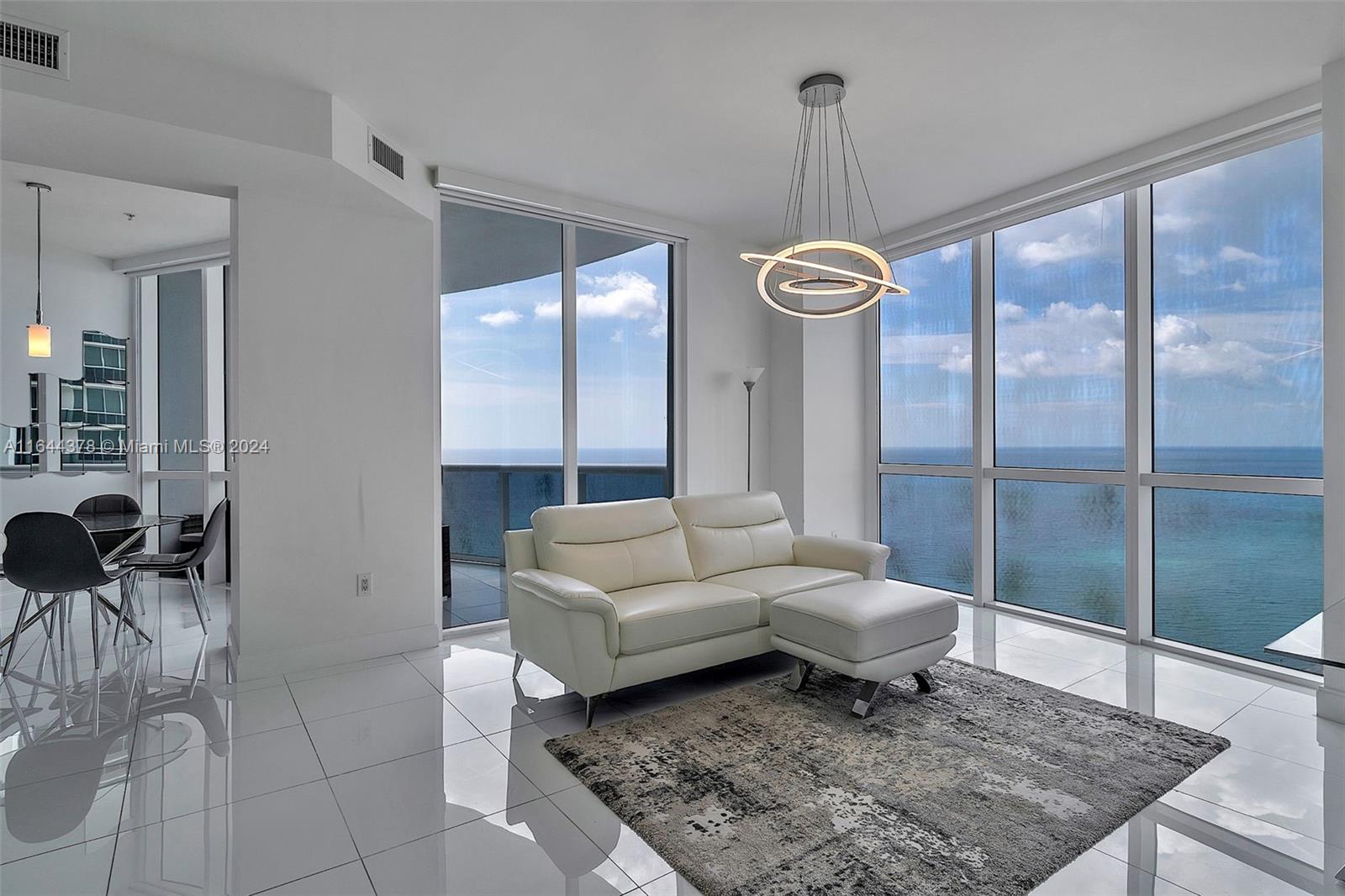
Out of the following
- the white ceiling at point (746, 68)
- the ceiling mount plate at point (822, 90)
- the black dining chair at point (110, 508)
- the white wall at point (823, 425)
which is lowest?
the black dining chair at point (110, 508)

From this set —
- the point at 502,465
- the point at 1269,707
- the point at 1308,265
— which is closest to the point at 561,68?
the point at 502,465

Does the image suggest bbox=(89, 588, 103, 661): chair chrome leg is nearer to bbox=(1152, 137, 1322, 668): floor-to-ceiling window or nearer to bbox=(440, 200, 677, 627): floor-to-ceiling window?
bbox=(440, 200, 677, 627): floor-to-ceiling window

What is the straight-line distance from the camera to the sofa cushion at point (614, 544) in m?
3.62

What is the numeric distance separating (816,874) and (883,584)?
184cm

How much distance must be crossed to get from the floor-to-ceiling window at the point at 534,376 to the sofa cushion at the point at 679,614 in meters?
1.55

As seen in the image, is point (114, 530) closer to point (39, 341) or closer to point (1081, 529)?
point (39, 341)

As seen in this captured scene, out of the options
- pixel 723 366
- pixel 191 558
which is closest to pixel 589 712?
pixel 191 558

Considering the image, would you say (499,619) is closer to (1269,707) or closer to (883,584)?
(883,584)

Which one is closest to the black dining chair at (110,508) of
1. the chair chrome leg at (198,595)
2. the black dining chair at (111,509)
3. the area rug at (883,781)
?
the black dining chair at (111,509)

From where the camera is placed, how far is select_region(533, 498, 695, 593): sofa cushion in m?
3.62

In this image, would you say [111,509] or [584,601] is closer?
[584,601]

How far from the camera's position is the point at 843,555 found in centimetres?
416

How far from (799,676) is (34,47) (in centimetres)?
417

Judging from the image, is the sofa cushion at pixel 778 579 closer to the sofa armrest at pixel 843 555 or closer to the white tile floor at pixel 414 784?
the sofa armrest at pixel 843 555
